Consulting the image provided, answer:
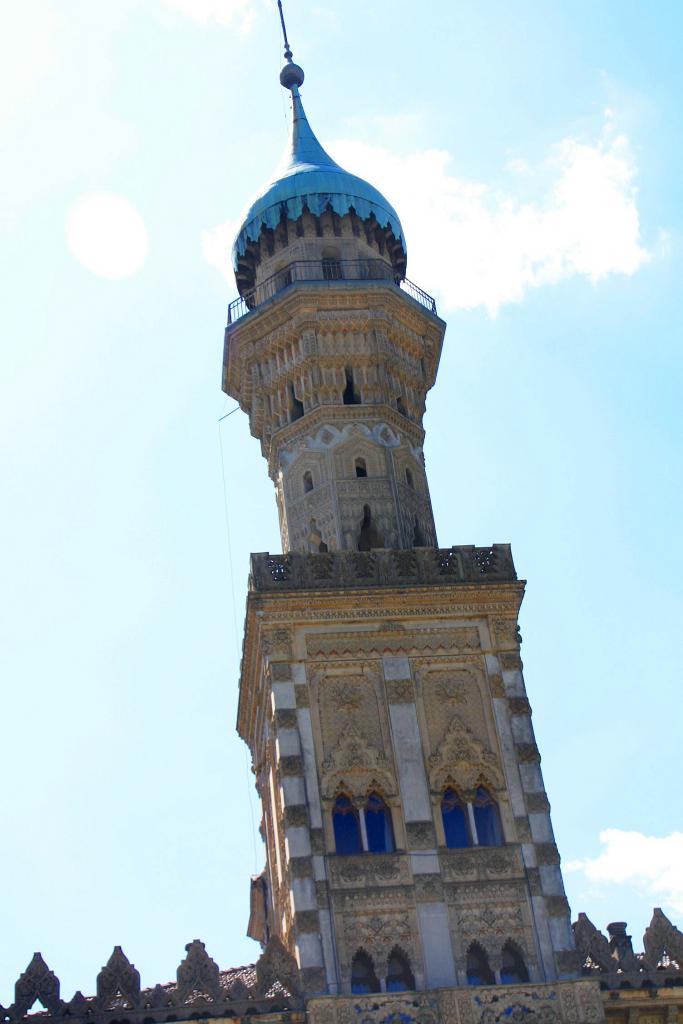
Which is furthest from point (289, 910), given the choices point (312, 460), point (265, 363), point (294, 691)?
point (265, 363)

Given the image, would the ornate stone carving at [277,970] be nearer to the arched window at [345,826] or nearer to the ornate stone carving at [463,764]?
the arched window at [345,826]

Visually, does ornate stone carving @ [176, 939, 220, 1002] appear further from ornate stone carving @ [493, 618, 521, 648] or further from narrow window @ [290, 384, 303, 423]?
narrow window @ [290, 384, 303, 423]

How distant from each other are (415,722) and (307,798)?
9.87 feet

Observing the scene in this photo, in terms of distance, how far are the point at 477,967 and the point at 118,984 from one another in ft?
23.8

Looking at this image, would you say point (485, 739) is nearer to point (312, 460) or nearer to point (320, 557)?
point (320, 557)

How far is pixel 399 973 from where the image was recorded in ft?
106

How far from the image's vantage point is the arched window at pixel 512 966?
3256 cm

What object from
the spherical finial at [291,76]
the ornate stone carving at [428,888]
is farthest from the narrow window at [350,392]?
the ornate stone carving at [428,888]

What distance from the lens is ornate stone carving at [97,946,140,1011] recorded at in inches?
1240

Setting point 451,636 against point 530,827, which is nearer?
point 530,827

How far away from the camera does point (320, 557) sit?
36.8 meters

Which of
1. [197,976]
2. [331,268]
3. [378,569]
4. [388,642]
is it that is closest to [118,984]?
[197,976]

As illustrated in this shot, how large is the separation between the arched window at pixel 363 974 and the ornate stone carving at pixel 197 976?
275 cm

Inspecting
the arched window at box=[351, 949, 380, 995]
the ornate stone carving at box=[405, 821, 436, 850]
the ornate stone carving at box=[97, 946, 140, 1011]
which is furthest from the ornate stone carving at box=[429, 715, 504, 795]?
the ornate stone carving at box=[97, 946, 140, 1011]
